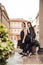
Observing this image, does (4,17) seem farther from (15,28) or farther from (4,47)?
(4,47)

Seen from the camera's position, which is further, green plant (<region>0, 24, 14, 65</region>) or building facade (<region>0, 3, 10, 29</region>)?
building facade (<region>0, 3, 10, 29</region>)

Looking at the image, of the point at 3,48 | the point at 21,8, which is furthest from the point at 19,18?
the point at 3,48

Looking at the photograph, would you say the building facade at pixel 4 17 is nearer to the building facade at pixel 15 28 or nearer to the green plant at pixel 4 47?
the building facade at pixel 15 28

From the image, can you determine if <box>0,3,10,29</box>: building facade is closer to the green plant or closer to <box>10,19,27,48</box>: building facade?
<box>10,19,27,48</box>: building facade

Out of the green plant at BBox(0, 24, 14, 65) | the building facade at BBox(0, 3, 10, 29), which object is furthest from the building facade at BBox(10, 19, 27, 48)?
the green plant at BBox(0, 24, 14, 65)

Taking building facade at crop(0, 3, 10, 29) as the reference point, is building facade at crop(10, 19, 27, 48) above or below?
below

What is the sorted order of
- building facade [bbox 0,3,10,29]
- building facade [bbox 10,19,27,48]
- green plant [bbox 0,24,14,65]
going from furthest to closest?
building facade [bbox 10,19,27,48]
building facade [bbox 0,3,10,29]
green plant [bbox 0,24,14,65]

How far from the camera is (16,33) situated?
10.8 m

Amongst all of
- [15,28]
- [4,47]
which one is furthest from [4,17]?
[4,47]

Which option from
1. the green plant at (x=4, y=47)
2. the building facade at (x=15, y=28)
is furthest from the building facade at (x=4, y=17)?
the green plant at (x=4, y=47)

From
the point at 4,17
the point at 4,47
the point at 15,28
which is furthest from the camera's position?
the point at 15,28

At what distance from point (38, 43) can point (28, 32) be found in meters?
0.62

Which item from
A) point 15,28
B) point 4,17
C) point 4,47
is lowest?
point 4,47

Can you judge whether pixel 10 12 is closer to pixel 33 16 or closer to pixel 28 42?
pixel 33 16
